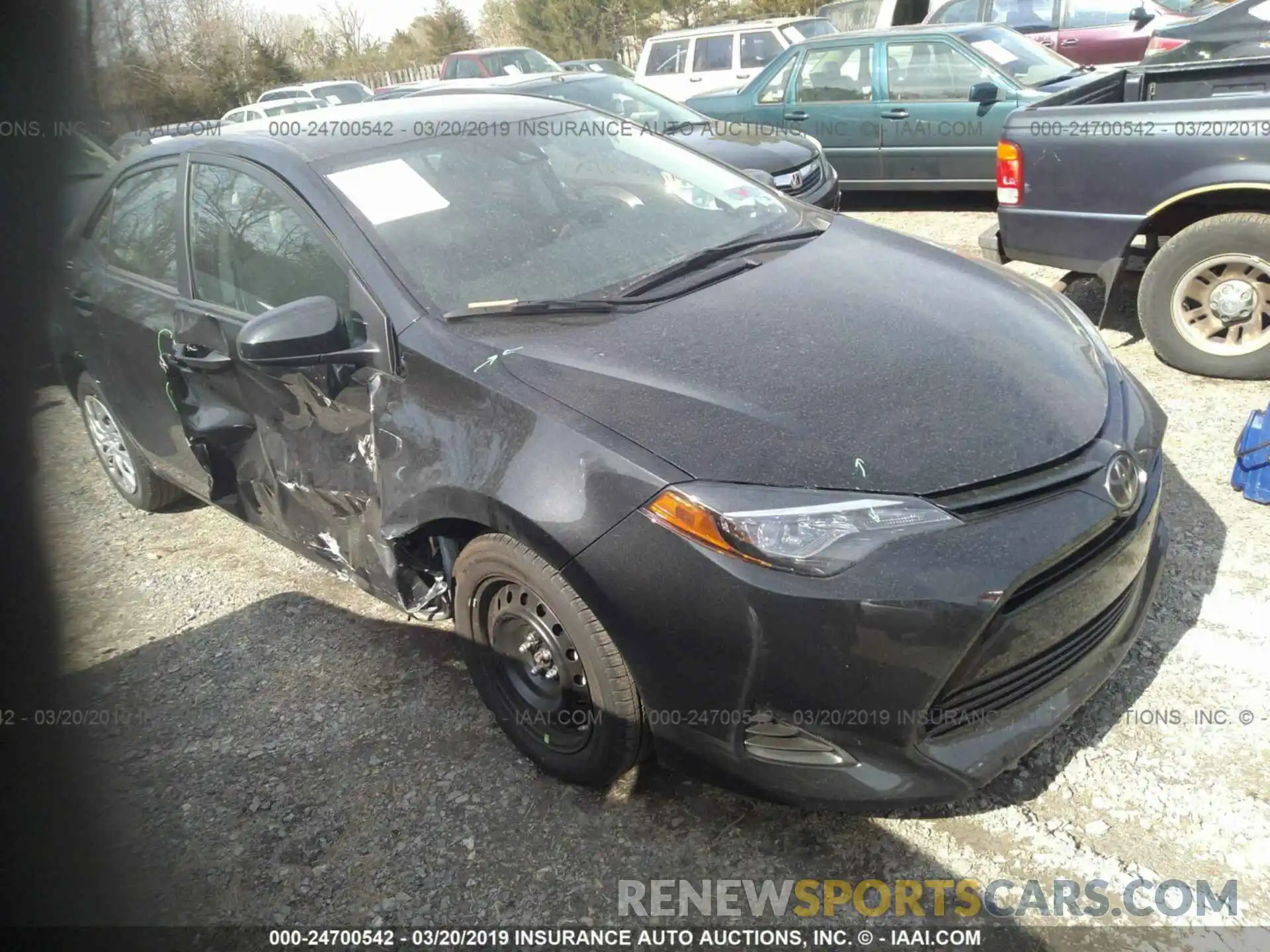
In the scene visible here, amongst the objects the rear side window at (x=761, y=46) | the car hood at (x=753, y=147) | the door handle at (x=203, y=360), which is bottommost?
the door handle at (x=203, y=360)

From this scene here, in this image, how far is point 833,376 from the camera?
2324mm

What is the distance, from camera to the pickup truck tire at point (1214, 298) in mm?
4113

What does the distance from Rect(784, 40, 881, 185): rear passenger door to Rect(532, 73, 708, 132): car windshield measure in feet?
3.65

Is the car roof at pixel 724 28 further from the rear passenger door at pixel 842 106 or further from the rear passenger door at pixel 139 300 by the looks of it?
the rear passenger door at pixel 139 300

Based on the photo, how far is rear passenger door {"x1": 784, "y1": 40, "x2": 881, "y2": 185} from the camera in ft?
27.1

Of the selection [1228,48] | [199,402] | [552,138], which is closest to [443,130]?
[552,138]

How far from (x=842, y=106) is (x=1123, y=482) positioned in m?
7.09

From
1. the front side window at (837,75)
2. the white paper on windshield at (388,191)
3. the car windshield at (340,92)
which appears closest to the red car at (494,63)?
the car windshield at (340,92)

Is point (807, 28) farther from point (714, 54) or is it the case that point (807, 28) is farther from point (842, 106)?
point (842, 106)

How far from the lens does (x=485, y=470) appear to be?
235 centimetres

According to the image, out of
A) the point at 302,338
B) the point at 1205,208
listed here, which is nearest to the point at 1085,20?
the point at 1205,208

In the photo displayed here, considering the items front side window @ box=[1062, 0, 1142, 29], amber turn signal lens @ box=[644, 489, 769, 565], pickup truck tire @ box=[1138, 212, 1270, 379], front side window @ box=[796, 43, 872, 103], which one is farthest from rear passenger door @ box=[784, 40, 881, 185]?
amber turn signal lens @ box=[644, 489, 769, 565]

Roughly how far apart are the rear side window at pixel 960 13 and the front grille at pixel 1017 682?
38.4ft

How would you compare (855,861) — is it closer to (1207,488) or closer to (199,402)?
(1207,488)
